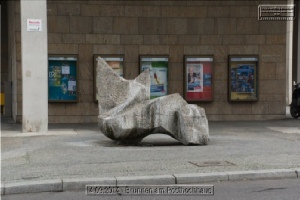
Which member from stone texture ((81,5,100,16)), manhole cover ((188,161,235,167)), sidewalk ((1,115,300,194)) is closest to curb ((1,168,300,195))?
sidewalk ((1,115,300,194))

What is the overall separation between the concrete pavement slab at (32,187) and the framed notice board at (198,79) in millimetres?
11356

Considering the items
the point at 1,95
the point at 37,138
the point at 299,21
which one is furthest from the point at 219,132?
the point at 299,21

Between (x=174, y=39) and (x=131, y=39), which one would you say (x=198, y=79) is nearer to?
(x=174, y=39)

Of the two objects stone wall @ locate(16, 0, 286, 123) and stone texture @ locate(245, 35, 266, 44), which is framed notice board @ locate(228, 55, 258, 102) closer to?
stone wall @ locate(16, 0, 286, 123)

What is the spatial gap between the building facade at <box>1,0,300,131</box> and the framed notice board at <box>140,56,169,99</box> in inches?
7.6

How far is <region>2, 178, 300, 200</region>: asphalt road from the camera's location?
7102 millimetres

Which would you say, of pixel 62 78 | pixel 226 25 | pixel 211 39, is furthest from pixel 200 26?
pixel 62 78

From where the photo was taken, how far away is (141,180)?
7938 millimetres

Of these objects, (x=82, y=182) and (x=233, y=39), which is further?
(x=233, y=39)

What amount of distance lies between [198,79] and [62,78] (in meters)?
5.09

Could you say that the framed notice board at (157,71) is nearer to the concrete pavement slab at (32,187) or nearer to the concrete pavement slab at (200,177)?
the concrete pavement slab at (200,177)

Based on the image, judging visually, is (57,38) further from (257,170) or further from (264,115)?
(257,170)

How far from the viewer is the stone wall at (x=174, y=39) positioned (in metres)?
18.0

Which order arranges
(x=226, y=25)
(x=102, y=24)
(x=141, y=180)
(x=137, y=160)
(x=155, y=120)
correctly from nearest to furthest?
(x=141, y=180) < (x=137, y=160) < (x=155, y=120) < (x=102, y=24) < (x=226, y=25)
